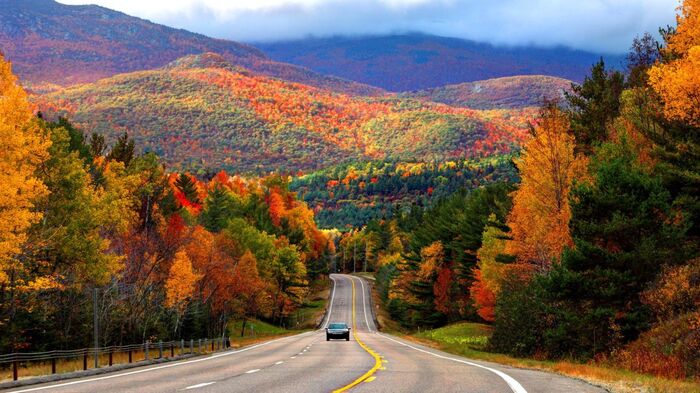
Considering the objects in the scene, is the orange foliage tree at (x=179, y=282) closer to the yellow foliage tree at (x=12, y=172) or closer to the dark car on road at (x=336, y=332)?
the dark car on road at (x=336, y=332)

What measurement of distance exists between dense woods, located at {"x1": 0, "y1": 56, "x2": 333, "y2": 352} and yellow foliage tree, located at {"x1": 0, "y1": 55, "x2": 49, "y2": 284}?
65 millimetres

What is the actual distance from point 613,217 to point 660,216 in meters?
2.94

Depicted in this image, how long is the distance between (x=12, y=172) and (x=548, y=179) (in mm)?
30257

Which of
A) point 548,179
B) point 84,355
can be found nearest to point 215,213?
point 548,179

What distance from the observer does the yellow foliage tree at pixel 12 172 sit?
32375mm

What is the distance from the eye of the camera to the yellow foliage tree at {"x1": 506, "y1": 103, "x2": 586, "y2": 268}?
45.8m

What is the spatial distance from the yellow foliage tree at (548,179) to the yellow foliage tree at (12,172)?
28.4 m

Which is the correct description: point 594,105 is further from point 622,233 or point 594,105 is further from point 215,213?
point 215,213

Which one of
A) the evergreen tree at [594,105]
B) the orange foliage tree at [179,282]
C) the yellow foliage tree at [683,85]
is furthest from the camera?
the orange foliage tree at [179,282]

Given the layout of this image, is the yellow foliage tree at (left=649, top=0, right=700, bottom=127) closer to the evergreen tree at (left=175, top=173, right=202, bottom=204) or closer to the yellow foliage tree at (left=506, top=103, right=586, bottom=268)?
the yellow foliage tree at (left=506, top=103, right=586, bottom=268)

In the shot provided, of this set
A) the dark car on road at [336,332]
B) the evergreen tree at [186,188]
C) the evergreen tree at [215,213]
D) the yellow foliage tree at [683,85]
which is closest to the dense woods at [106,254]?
the evergreen tree at [215,213]

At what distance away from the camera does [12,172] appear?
111 feet

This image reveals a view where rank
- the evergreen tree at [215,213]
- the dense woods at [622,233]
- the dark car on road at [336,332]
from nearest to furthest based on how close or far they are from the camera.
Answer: the dense woods at [622,233] < the dark car on road at [336,332] < the evergreen tree at [215,213]

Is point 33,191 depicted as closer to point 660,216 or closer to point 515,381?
point 515,381
